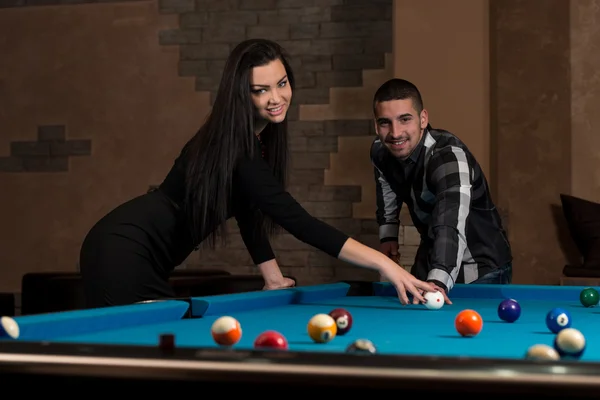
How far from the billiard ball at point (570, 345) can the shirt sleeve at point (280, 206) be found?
3.73 feet

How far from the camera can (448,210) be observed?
3.26m

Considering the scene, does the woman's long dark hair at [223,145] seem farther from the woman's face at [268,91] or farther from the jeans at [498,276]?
the jeans at [498,276]

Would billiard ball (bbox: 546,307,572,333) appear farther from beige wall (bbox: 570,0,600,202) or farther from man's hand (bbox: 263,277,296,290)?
beige wall (bbox: 570,0,600,202)

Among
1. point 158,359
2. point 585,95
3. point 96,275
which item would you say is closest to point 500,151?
point 585,95

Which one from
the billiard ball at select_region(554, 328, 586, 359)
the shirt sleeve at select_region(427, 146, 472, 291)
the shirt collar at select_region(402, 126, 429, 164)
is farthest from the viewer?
the shirt collar at select_region(402, 126, 429, 164)

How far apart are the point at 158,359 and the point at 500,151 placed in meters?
4.61

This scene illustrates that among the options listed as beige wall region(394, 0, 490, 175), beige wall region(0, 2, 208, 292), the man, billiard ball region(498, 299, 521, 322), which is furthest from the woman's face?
beige wall region(0, 2, 208, 292)

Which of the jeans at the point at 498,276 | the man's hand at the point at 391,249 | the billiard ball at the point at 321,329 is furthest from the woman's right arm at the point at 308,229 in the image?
the man's hand at the point at 391,249

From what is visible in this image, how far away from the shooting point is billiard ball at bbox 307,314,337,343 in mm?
1789

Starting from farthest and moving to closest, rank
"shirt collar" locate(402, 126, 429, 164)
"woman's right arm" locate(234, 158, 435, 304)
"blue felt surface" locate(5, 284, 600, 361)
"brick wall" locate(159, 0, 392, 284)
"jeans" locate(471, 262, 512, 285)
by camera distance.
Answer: "brick wall" locate(159, 0, 392, 284) → "jeans" locate(471, 262, 512, 285) → "shirt collar" locate(402, 126, 429, 164) → "woman's right arm" locate(234, 158, 435, 304) → "blue felt surface" locate(5, 284, 600, 361)

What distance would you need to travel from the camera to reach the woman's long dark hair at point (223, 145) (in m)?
2.67

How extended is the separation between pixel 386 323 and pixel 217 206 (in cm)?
69

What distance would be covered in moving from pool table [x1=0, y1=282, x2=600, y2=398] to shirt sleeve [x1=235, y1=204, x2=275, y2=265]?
→ 9.4 inches

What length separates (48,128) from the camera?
6.44m
